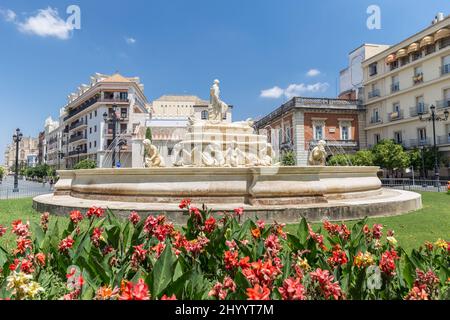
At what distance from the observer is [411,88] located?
34156 millimetres

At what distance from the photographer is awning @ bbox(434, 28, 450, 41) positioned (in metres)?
29.8

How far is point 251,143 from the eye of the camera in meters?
12.4

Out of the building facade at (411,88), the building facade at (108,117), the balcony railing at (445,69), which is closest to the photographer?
the balcony railing at (445,69)

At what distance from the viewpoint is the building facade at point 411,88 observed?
30688mm

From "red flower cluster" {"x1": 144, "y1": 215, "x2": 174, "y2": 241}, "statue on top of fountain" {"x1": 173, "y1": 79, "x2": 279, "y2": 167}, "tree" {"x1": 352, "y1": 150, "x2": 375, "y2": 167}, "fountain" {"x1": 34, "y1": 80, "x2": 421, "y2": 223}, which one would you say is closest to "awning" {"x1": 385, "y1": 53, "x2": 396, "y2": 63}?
"tree" {"x1": 352, "y1": 150, "x2": 375, "y2": 167}

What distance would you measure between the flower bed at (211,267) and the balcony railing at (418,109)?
35423 mm

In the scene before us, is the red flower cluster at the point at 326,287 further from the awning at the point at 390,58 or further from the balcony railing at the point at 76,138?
the balcony railing at the point at 76,138

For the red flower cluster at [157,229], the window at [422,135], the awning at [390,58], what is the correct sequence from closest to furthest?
1. the red flower cluster at [157,229]
2. the window at [422,135]
3. the awning at [390,58]

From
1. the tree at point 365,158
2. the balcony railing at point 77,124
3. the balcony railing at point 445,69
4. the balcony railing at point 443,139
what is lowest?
the tree at point 365,158

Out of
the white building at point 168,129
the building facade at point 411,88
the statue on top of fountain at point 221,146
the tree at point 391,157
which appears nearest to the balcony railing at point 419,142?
the building facade at point 411,88

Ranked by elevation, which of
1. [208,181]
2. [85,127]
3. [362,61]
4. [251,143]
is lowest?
[208,181]
